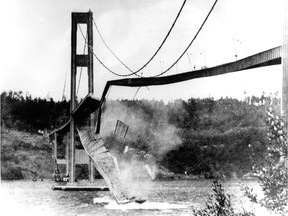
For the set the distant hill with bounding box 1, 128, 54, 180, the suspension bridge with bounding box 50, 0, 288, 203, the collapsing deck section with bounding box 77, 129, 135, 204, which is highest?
the suspension bridge with bounding box 50, 0, 288, 203

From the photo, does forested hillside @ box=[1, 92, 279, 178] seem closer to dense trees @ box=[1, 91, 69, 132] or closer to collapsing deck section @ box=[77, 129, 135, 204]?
dense trees @ box=[1, 91, 69, 132]

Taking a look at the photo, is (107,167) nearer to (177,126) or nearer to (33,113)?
(33,113)

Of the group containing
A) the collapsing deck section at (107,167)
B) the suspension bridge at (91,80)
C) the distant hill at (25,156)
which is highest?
the suspension bridge at (91,80)

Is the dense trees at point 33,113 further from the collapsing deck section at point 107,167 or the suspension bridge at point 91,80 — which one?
the collapsing deck section at point 107,167

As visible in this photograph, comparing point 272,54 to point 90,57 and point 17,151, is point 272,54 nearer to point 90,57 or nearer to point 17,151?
point 90,57

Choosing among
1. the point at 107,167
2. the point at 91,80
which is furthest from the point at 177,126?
the point at 107,167

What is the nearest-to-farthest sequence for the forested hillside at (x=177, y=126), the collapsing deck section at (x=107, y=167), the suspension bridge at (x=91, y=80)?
1. the suspension bridge at (x=91, y=80)
2. the collapsing deck section at (x=107, y=167)
3. the forested hillside at (x=177, y=126)

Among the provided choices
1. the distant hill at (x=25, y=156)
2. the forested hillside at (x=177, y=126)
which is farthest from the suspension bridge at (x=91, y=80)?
the distant hill at (x=25, y=156)

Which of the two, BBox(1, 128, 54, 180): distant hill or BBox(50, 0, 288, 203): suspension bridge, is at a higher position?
BBox(50, 0, 288, 203): suspension bridge

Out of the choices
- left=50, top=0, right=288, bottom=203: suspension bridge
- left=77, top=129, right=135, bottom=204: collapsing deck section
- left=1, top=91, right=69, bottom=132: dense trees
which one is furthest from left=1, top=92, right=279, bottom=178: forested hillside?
left=77, top=129, right=135, bottom=204: collapsing deck section
